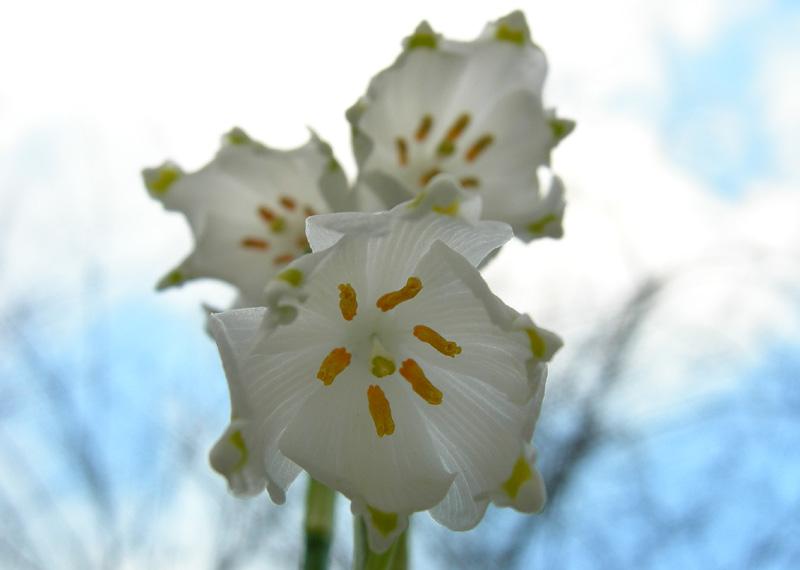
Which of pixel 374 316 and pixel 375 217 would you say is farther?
pixel 374 316

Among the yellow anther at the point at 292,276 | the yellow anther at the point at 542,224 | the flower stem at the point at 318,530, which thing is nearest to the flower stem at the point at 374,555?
the flower stem at the point at 318,530

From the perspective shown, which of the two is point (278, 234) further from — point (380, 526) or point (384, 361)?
point (380, 526)

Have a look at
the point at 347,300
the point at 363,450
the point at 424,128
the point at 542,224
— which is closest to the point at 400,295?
the point at 347,300

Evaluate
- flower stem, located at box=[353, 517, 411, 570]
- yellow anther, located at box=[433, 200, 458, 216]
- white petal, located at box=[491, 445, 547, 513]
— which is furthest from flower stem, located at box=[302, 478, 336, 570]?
yellow anther, located at box=[433, 200, 458, 216]

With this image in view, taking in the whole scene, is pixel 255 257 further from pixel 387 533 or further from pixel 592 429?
pixel 592 429

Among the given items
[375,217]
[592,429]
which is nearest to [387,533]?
[375,217]
